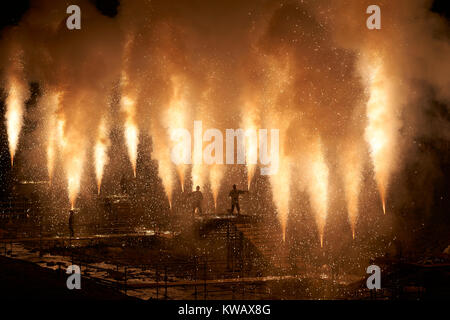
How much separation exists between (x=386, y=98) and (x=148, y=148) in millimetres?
20808

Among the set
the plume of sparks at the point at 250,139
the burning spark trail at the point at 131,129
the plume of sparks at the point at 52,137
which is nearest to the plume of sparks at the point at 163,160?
the burning spark trail at the point at 131,129

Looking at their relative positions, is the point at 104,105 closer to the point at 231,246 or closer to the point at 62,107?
the point at 62,107

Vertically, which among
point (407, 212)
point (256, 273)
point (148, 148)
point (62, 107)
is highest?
point (62, 107)

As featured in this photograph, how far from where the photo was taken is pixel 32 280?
13367mm

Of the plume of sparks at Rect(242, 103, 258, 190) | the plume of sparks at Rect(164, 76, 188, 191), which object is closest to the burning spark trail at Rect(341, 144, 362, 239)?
the plume of sparks at Rect(242, 103, 258, 190)

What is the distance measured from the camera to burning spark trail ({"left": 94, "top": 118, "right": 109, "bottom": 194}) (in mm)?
38312

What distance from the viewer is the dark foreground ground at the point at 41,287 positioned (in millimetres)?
12269

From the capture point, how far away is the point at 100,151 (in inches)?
1511

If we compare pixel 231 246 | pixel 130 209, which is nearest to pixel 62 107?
pixel 130 209

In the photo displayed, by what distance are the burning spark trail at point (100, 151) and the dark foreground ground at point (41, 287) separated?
24.1 meters

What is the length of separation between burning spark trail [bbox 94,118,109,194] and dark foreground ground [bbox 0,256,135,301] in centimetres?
2411

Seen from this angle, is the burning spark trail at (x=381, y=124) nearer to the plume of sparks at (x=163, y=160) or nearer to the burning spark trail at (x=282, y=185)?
the burning spark trail at (x=282, y=185)

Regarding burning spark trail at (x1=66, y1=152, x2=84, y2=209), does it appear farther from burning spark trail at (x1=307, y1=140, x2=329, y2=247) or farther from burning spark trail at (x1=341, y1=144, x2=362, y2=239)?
burning spark trail at (x1=341, y1=144, x2=362, y2=239)

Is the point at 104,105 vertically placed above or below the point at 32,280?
above
